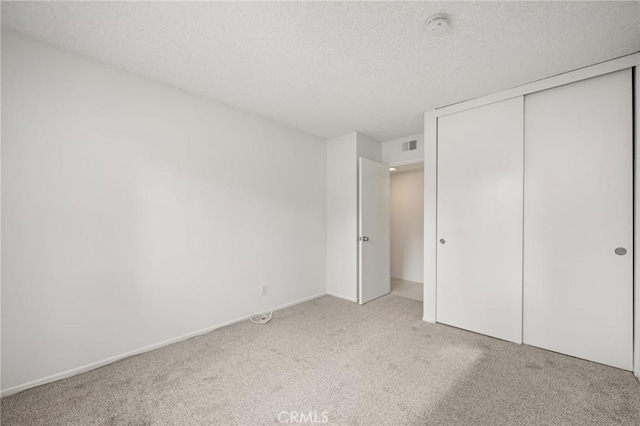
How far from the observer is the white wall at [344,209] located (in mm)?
3955

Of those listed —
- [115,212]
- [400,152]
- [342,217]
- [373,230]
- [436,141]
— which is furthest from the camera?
[400,152]

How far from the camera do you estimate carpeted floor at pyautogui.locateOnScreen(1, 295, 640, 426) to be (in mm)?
1631

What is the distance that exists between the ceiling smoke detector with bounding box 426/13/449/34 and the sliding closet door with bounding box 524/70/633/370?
1496mm

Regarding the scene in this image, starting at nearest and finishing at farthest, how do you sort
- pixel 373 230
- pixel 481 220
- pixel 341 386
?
pixel 341 386
pixel 481 220
pixel 373 230

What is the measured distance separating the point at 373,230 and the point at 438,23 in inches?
108

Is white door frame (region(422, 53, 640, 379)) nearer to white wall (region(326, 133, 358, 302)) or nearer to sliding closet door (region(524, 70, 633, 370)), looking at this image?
sliding closet door (region(524, 70, 633, 370))

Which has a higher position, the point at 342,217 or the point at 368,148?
the point at 368,148

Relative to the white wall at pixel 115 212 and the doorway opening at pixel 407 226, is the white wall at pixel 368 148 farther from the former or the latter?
the white wall at pixel 115 212

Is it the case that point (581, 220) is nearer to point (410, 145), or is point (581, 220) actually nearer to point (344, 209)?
point (410, 145)

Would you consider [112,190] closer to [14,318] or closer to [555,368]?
[14,318]

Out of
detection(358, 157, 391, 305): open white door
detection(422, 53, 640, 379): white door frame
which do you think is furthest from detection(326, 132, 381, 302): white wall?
detection(422, 53, 640, 379): white door frame

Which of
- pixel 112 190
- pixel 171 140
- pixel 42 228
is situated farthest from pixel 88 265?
pixel 171 140

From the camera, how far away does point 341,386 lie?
192 cm

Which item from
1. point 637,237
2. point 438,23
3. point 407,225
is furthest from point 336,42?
point 407,225
